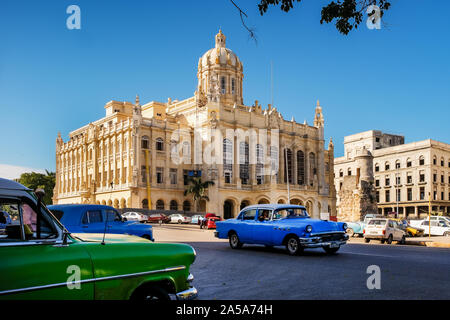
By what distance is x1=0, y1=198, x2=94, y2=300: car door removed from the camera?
385 centimetres

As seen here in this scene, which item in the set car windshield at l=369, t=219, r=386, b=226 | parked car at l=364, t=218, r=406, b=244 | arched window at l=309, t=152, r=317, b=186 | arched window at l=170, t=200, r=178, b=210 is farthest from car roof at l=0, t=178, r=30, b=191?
arched window at l=309, t=152, r=317, b=186

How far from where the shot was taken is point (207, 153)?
6412 cm

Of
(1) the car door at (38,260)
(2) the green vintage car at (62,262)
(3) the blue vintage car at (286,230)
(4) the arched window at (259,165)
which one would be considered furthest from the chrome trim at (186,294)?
(4) the arched window at (259,165)

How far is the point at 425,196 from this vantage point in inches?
2972

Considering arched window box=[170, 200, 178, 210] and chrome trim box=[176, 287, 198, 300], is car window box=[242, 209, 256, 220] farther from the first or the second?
arched window box=[170, 200, 178, 210]

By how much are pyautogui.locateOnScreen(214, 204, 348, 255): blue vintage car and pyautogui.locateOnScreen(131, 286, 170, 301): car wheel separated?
963 cm

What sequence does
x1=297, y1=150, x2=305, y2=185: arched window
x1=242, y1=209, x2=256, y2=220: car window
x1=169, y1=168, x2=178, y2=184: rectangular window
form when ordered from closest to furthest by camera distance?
x1=242, y1=209, x2=256, y2=220: car window → x1=169, y1=168, x2=178, y2=184: rectangular window → x1=297, y1=150, x2=305, y2=185: arched window

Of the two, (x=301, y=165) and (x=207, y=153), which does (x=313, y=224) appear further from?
(x=301, y=165)

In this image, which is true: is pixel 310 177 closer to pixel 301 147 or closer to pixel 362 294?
pixel 301 147

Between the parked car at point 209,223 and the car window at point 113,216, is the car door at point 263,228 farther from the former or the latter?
the parked car at point 209,223

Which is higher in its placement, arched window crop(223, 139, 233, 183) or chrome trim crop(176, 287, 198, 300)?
arched window crop(223, 139, 233, 183)

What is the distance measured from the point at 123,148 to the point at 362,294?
5968 cm

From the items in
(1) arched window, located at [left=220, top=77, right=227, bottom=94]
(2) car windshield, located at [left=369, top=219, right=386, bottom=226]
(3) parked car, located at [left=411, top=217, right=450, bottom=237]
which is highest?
(1) arched window, located at [left=220, top=77, right=227, bottom=94]
